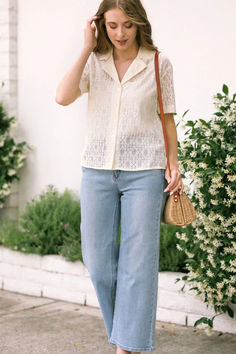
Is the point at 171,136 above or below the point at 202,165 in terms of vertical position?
above

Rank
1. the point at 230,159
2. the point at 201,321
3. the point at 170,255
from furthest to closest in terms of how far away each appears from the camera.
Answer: the point at 170,255 → the point at 201,321 → the point at 230,159

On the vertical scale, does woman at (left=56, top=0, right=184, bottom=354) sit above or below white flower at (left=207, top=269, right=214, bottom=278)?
above

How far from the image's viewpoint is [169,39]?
4250 millimetres

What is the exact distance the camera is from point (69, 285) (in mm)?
4293

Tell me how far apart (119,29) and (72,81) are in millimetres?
304

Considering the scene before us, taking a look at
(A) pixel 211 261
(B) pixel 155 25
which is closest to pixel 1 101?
(B) pixel 155 25

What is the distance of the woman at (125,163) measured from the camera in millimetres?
2539

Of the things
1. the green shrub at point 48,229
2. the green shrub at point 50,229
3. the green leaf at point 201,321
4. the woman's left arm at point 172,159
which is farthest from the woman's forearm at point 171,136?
the green shrub at point 48,229

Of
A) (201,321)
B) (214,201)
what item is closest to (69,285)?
(201,321)

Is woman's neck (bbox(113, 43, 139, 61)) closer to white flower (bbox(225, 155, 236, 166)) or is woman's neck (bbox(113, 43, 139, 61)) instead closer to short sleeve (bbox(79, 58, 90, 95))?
short sleeve (bbox(79, 58, 90, 95))

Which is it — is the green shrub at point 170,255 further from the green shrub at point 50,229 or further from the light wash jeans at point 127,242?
the light wash jeans at point 127,242

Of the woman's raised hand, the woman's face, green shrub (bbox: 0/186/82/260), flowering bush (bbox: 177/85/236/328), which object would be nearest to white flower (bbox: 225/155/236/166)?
flowering bush (bbox: 177/85/236/328)

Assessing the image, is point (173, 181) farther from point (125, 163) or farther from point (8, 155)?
point (8, 155)

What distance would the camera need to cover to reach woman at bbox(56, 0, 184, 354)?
2.54m
